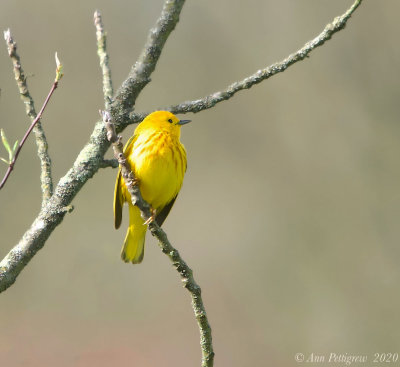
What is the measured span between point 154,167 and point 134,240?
0.81 m

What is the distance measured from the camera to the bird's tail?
4.69m

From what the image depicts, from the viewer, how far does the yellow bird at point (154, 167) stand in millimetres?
4180

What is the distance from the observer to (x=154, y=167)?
13.7ft

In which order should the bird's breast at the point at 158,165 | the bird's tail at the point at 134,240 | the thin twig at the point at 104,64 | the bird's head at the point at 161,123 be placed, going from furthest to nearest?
1. the bird's tail at the point at 134,240
2. the bird's head at the point at 161,123
3. the bird's breast at the point at 158,165
4. the thin twig at the point at 104,64

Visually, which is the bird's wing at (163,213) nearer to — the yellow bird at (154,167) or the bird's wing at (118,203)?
the yellow bird at (154,167)

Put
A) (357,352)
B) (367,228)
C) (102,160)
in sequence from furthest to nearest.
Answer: (367,228) < (357,352) < (102,160)

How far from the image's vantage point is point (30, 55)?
7906mm

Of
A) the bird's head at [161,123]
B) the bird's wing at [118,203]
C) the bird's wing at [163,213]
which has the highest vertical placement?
the bird's head at [161,123]

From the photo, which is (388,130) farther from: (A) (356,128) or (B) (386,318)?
(B) (386,318)

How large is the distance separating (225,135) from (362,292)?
2290 millimetres

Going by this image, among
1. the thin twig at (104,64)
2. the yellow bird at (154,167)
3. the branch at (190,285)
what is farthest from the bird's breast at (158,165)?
the branch at (190,285)

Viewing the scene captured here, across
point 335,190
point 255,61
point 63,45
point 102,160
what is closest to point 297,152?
point 335,190

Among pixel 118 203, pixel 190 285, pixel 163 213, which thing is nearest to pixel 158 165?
pixel 118 203

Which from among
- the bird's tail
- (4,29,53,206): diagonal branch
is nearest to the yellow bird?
the bird's tail
